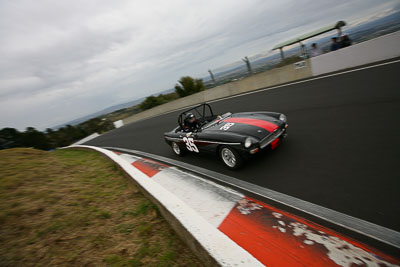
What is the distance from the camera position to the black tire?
3.90 metres

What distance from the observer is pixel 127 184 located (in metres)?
4.43

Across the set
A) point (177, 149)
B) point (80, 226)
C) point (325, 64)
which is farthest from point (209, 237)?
point (325, 64)

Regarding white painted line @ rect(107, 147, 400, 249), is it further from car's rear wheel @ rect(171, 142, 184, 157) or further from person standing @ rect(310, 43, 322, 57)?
person standing @ rect(310, 43, 322, 57)

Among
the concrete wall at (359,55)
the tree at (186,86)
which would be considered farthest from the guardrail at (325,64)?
the tree at (186,86)

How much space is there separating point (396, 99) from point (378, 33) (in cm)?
540

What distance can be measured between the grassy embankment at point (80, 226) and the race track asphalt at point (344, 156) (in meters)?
1.76

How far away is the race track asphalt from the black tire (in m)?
0.14

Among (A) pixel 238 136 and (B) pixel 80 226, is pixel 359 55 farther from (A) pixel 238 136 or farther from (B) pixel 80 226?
(B) pixel 80 226

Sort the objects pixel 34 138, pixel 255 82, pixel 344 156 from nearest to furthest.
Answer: pixel 344 156, pixel 255 82, pixel 34 138

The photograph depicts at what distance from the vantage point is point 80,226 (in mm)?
3000

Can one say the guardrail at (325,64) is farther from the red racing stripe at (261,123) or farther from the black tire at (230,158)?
the black tire at (230,158)

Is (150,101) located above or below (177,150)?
above

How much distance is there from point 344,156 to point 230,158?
6.22 ft

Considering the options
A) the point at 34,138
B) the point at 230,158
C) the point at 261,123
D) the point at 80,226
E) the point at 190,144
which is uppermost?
the point at 34,138
